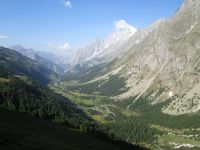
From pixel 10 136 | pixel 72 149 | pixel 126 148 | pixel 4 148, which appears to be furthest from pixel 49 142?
pixel 126 148

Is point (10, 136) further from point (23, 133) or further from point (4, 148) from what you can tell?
point (4, 148)

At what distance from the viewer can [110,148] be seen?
12750cm

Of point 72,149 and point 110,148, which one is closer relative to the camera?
point 72,149

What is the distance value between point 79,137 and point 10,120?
2792cm

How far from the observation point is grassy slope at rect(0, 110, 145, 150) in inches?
3519

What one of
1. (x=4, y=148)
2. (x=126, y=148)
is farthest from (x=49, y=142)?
(x=126, y=148)

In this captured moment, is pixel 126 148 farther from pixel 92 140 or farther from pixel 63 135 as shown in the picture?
pixel 63 135

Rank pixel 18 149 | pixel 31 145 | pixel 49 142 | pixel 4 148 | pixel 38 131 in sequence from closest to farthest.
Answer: pixel 4 148 < pixel 18 149 < pixel 31 145 < pixel 49 142 < pixel 38 131

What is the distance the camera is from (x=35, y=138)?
340ft

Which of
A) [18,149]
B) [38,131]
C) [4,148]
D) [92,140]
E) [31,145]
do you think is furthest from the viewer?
[92,140]

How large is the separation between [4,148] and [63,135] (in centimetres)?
5767

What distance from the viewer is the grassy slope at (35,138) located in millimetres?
89387

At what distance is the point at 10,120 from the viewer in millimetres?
128250

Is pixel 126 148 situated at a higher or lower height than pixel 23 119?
lower
